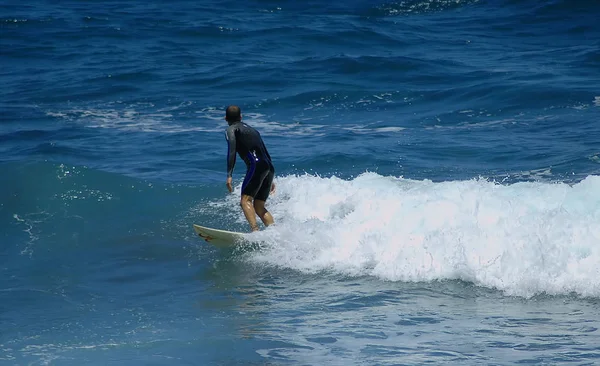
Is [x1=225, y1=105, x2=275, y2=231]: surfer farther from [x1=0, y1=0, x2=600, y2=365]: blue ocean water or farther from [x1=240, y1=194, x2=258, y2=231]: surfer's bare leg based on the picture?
[x1=0, y1=0, x2=600, y2=365]: blue ocean water

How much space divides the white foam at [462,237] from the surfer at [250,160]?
1.21 ft

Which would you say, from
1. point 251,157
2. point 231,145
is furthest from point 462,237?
point 231,145

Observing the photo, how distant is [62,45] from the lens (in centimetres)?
2241

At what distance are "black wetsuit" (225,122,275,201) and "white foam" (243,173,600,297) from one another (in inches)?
19.1

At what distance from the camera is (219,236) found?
954cm

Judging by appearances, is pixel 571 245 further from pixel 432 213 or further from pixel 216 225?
pixel 216 225

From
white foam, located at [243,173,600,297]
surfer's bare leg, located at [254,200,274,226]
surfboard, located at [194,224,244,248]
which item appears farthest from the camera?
surfer's bare leg, located at [254,200,274,226]

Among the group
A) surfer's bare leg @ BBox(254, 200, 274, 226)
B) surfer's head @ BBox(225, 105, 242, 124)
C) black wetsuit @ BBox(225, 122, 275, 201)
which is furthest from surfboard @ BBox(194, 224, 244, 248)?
surfer's head @ BBox(225, 105, 242, 124)

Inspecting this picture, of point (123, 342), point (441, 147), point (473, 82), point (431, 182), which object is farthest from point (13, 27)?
point (123, 342)

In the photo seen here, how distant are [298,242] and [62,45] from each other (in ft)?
49.2

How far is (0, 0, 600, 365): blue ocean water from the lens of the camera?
7.08 metres

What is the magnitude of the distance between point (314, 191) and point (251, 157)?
2.18 meters

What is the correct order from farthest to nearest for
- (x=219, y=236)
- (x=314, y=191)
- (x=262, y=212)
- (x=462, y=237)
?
(x=314, y=191) → (x=262, y=212) → (x=219, y=236) → (x=462, y=237)

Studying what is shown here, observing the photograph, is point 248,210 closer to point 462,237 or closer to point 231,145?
point 231,145
